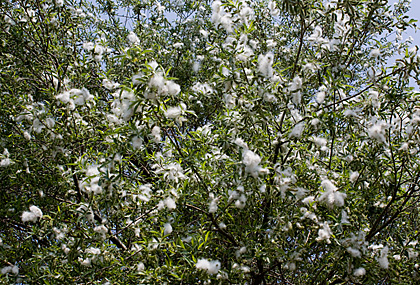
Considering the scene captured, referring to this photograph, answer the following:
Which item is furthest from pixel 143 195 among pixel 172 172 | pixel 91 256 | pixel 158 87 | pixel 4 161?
pixel 4 161

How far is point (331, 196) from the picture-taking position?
347 cm

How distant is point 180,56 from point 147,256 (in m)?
5.63

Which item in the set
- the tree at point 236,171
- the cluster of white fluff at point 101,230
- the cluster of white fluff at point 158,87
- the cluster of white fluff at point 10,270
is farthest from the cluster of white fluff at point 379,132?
the cluster of white fluff at point 10,270

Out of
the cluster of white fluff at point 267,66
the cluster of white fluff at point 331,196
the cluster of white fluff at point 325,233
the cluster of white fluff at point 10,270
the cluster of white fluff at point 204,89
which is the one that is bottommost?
the cluster of white fluff at point 325,233

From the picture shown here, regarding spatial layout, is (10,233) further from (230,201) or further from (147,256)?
(230,201)

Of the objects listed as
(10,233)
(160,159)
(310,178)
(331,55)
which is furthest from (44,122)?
(331,55)

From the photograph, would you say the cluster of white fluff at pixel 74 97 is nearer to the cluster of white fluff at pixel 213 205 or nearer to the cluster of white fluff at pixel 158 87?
the cluster of white fluff at pixel 158 87

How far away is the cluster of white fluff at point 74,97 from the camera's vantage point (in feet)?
14.0

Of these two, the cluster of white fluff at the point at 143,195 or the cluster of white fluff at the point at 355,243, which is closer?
the cluster of white fluff at the point at 355,243

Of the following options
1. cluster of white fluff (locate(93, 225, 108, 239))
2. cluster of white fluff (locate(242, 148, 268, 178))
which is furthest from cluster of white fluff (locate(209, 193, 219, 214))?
cluster of white fluff (locate(93, 225, 108, 239))

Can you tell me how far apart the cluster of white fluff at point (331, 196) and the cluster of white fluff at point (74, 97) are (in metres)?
2.85

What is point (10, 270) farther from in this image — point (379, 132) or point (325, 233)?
point (379, 132)

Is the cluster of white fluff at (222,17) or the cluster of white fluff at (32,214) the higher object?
the cluster of white fluff at (222,17)

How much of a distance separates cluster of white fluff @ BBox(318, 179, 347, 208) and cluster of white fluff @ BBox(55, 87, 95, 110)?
9.36 feet
